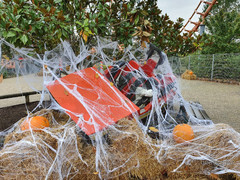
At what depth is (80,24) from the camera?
1.97m

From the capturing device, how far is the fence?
9.62m


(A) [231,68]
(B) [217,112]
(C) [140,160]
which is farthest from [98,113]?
(A) [231,68]

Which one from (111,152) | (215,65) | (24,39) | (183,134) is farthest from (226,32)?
(24,39)

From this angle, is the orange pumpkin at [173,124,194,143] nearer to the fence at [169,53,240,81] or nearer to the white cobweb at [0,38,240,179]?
the white cobweb at [0,38,240,179]

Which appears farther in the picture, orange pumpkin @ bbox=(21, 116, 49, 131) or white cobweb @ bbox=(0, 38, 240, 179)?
orange pumpkin @ bbox=(21, 116, 49, 131)

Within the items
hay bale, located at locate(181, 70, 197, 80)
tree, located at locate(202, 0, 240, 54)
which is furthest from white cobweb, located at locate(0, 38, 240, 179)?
tree, located at locate(202, 0, 240, 54)

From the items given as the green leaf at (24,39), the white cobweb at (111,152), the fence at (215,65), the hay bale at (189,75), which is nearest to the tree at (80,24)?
the green leaf at (24,39)

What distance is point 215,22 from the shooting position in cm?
1082

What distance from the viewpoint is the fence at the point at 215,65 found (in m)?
9.62

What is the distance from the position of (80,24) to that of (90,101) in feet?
3.31

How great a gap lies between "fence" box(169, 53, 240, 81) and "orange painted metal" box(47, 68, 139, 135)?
7.11 metres

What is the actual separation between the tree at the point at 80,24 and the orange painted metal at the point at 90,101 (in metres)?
0.65

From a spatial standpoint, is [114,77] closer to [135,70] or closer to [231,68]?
[135,70]

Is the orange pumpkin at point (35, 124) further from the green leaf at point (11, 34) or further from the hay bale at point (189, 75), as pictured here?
the hay bale at point (189, 75)
